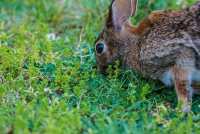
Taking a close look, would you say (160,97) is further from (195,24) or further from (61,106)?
(61,106)

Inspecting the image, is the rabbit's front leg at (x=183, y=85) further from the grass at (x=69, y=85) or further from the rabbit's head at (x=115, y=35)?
the rabbit's head at (x=115, y=35)

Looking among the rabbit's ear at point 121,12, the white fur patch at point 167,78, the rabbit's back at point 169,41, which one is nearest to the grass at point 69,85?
the white fur patch at point 167,78

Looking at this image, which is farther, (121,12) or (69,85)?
(121,12)

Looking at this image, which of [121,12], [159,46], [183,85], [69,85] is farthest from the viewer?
[121,12]

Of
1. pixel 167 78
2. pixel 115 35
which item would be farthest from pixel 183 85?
pixel 115 35

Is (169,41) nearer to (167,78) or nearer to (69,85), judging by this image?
(167,78)

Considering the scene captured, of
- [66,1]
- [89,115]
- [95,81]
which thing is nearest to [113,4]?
[95,81]

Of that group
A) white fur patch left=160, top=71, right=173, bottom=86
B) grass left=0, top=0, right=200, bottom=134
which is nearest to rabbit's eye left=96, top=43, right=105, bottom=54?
grass left=0, top=0, right=200, bottom=134

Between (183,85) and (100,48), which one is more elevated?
(100,48)
